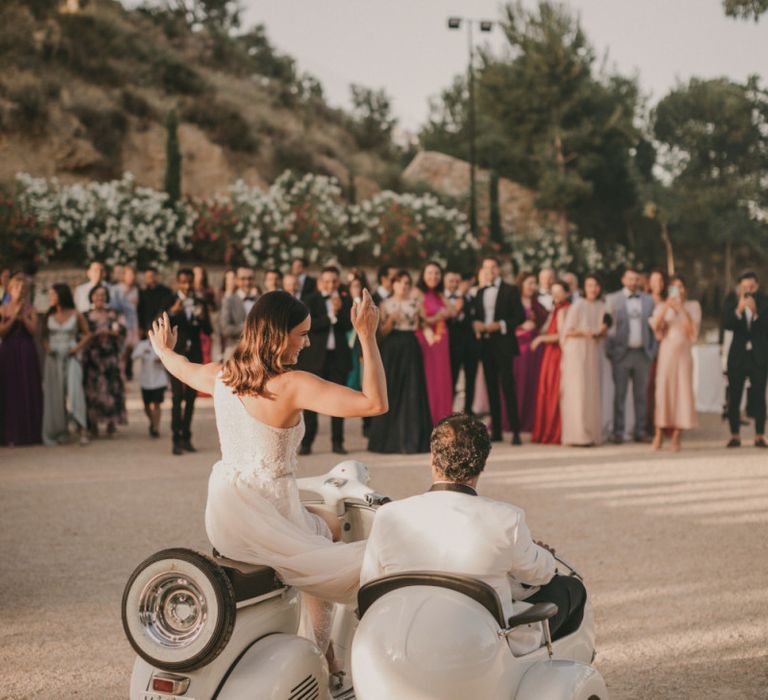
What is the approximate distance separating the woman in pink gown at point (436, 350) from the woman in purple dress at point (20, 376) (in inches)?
205

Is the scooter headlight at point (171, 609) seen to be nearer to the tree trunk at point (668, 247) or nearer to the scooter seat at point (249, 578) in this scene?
the scooter seat at point (249, 578)

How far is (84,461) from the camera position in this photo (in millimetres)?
12102

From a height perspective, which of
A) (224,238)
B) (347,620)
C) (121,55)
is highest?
(121,55)

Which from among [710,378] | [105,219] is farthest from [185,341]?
[105,219]

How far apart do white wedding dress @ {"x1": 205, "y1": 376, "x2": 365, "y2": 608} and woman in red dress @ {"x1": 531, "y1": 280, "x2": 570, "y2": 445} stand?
1021cm

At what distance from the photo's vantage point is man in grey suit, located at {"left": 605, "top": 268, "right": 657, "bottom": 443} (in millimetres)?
13852

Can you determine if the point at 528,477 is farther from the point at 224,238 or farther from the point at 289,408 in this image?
the point at 224,238

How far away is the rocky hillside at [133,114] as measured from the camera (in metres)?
37.7

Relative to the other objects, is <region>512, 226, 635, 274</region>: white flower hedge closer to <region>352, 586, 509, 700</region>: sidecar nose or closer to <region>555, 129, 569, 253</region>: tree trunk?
<region>555, 129, 569, 253</region>: tree trunk

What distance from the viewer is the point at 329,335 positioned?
12.8 metres

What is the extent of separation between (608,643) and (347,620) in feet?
5.65

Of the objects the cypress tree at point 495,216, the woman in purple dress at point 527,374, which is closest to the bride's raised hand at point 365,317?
the woman in purple dress at point 527,374

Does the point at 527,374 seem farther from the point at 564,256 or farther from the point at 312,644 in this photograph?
the point at 564,256

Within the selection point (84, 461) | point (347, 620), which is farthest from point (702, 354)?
point (347, 620)
